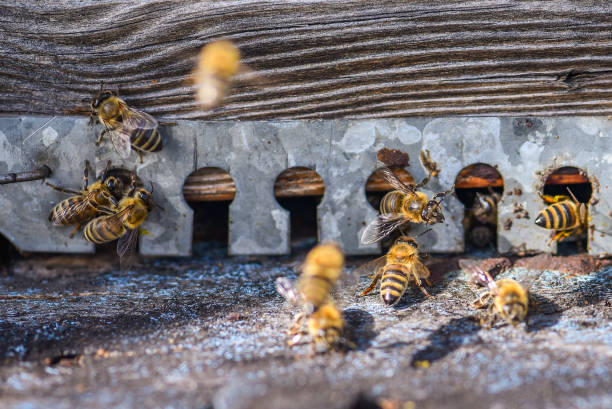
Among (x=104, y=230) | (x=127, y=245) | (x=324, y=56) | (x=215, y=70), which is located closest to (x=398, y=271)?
(x=324, y=56)

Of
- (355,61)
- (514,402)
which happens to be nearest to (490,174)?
(355,61)

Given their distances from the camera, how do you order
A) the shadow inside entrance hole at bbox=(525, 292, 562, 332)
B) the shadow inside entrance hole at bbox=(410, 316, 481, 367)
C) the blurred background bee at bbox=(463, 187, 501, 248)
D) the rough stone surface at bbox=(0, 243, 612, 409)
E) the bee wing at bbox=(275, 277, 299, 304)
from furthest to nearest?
the blurred background bee at bbox=(463, 187, 501, 248), the bee wing at bbox=(275, 277, 299, 304), the shadow inside entrance hole at bbox=(525, 292, 562, 332), the shadow inside entrance hole at bbox=(410, 316, 481, 367), the rough stone surface at bbox=(0, 243, 612, 409)

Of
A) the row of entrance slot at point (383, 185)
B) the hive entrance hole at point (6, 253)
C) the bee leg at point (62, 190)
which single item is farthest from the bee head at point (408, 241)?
the hive entrance hole at point (6, 253)

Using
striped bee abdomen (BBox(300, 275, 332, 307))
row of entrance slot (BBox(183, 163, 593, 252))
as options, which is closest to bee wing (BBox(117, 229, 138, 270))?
row of entrance slot (BBox(183, 163, 593, 252))

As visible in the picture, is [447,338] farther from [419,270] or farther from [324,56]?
[324,56]

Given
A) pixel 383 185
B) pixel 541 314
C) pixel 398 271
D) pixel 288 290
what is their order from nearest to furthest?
pixel 541 314, pixel 288 290, pixel 398 271, pixel 383 185

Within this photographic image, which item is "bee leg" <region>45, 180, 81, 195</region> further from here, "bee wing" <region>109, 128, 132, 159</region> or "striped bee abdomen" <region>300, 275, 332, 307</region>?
"striped bee abdomen" <region>300, 275, 332, 307</region>
